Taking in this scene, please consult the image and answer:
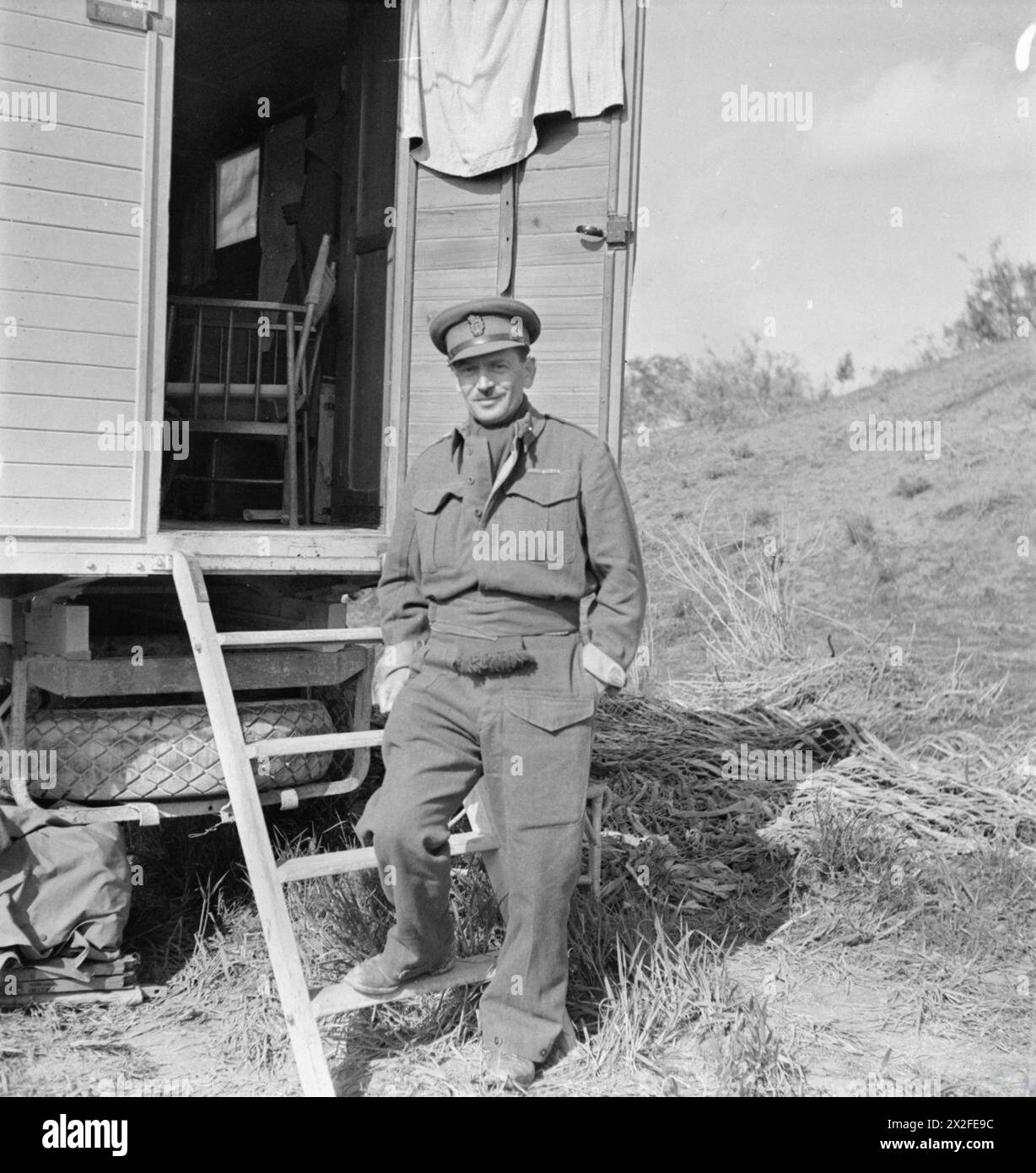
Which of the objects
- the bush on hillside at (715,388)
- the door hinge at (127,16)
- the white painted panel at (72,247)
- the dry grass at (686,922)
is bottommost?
the dry grass at (686,922)

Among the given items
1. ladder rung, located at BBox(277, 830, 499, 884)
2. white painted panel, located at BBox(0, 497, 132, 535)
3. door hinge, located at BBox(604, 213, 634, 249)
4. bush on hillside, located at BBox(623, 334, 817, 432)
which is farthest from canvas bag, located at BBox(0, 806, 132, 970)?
bush on hillside, located at BBox(623, 334, 817, 432)

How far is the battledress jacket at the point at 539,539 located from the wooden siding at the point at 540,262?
0.97m

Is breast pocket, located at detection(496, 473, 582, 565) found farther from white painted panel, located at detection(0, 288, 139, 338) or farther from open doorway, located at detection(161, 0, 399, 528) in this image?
open doorway, located at detection(161, 0, 399, 528)

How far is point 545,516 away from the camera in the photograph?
3062 mm

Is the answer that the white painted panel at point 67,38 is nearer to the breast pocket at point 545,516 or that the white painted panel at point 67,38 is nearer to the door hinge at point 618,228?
the door hinge at point 618,228

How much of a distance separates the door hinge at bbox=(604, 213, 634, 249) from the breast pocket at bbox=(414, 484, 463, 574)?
1301 mm

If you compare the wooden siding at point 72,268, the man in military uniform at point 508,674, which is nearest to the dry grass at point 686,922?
the man in military uniform at point 508,674

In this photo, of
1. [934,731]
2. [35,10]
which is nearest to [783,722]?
[934,731]

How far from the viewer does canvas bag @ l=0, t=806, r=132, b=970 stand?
3344mm

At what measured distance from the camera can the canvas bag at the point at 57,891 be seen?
3.34 metres

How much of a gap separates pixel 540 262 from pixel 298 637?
150cm

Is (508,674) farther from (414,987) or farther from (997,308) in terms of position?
(997,308)

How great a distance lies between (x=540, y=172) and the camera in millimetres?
4129

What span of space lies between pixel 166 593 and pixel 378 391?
4.36ft
